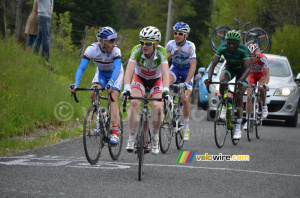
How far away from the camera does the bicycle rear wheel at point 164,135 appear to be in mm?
10641

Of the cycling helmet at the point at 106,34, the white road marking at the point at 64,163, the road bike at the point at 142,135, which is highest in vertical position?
the cycling helmet at the point at 106,34

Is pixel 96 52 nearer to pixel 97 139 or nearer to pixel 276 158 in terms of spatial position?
pixel 97 139

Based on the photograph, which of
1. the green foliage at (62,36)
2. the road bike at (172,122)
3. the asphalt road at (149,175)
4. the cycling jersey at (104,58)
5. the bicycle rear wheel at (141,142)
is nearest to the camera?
the asphalt road at (149,175)

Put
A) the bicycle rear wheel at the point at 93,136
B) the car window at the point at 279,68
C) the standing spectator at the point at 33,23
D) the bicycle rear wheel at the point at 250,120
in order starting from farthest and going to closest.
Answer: the car window at the point at 279,68, the standing spectator at the point at 33,23, the bicycle rear wheel at the point at 250,120, the bicycle rear wheel at the point at 93,136

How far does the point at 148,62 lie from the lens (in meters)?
9.52

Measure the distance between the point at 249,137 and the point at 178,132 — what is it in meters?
2.66

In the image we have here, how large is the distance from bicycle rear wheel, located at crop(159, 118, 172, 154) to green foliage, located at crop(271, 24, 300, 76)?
85.4 feet

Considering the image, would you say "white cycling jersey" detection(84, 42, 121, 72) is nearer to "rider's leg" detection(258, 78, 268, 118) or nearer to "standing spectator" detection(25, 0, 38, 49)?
"rider's leg" detection(258, 78, 268, 118)

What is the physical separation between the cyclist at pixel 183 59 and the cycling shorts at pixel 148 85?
2.28 metres

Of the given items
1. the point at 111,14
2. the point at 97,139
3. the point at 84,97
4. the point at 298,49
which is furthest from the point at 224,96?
the point at 111,14

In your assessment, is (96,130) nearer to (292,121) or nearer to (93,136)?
(93,136)

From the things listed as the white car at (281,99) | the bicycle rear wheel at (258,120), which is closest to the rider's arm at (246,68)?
the bicycle rear wheel at (258,120)

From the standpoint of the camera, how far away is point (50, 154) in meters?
→ 9.98

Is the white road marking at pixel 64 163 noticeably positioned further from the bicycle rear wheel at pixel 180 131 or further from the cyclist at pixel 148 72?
the bicycle rear wheel at pixel 180 131
